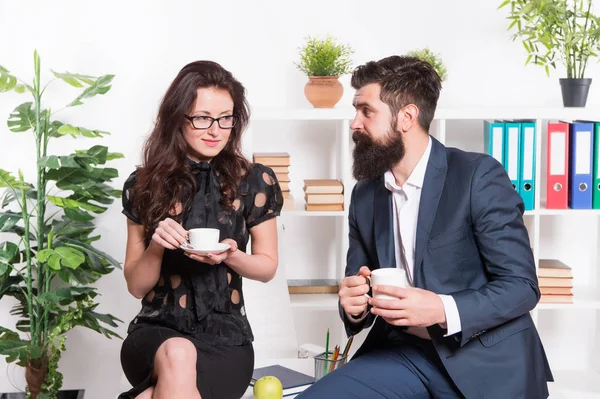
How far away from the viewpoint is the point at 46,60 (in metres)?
3.86

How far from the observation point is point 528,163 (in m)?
3.64

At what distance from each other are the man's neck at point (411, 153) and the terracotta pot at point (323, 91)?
1.26 m

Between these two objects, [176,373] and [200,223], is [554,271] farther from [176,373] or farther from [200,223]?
[176,373]

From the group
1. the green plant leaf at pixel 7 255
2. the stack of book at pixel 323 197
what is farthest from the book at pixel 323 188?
the green plant leaf at pixel 7 255

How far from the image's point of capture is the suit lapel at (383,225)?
2.37m

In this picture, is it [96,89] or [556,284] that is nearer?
[96,89]

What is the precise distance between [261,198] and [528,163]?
1.47 metres

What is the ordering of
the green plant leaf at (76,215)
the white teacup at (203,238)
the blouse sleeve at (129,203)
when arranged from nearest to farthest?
the white teacup at (203,238) → the blouse sleeve at (129,203) → the green plant leaf at (76,215)

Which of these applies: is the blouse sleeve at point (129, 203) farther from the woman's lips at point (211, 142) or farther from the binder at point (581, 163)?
the binder at point (581, 163)

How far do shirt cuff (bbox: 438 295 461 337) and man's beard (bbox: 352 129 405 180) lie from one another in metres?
0.47

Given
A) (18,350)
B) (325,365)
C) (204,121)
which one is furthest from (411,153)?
(18,350)

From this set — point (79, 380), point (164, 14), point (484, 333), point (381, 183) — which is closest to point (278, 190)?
point (381, 183)

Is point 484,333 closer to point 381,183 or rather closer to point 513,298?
point 513,298

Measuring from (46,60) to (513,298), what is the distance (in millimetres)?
2553
